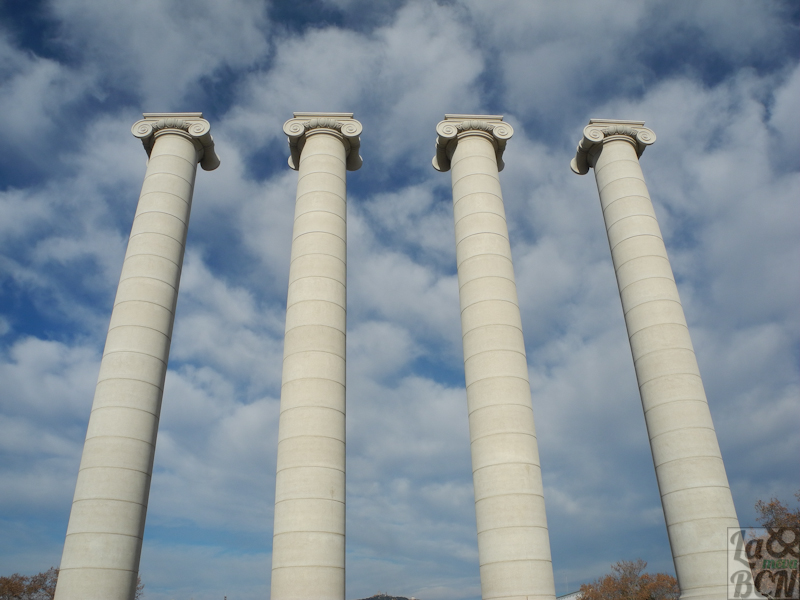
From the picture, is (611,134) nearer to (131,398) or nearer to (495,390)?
(495,390)

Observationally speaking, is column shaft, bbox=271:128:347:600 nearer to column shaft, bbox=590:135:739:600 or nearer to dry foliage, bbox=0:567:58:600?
column shaft, bbox=590:135:739:600

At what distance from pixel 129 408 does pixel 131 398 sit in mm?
778

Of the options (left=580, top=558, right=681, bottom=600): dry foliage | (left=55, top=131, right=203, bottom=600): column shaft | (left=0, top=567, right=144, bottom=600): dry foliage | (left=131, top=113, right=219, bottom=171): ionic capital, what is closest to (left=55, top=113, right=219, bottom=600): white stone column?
(left=55, top=131, right=203, bottom=600): column shaft

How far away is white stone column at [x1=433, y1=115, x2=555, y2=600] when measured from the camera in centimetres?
4153

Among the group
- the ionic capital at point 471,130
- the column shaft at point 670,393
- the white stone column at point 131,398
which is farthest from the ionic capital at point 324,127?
the column shaft at point 670,393

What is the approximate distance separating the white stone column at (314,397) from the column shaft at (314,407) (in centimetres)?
6

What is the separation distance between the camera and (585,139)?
209 ft

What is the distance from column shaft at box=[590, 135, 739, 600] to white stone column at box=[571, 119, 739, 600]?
0.22ft

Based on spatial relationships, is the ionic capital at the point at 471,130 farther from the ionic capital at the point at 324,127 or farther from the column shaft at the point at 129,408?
the column shaft at the point at 129,408

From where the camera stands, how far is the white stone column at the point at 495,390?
41531 mm

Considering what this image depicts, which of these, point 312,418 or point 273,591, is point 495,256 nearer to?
point 312,418

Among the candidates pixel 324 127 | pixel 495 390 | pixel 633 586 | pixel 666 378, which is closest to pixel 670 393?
pixel 666 378

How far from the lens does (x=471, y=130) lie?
6122 cm

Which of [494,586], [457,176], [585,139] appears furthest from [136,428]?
[585,139]
